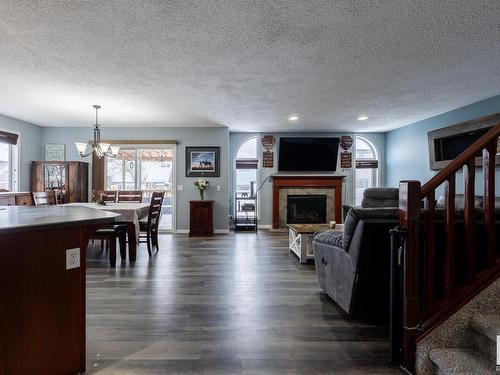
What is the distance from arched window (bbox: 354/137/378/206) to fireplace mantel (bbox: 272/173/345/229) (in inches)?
25.9

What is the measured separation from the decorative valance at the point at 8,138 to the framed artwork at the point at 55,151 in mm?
746

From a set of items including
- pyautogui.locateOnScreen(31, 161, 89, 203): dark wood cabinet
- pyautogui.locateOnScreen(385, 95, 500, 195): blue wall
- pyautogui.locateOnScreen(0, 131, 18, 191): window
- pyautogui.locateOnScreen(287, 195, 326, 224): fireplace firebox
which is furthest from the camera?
pyautogui.locateOnScreen(287, 195, 326, 224): fireplace firebox

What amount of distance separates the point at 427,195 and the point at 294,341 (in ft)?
4.51

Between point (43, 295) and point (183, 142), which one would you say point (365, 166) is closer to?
point (183, 142)

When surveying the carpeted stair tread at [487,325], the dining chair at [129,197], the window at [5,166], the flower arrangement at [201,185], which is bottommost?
the carpeted stair tread at [487,325]

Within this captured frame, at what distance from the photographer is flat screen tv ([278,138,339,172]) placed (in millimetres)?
7090

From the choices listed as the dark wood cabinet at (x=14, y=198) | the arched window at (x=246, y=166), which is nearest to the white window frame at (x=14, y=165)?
the dark wood cabinet at (x=14, y=198)

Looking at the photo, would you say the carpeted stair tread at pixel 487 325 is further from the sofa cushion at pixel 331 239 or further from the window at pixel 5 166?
the window at pixel 5 166

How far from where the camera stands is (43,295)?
146 centimetres

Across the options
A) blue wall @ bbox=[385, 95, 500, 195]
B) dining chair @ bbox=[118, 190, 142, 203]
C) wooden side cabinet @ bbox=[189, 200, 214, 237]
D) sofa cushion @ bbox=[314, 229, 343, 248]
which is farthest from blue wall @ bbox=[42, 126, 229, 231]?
blue wall @ bbox=[385, 95, 500, 195]

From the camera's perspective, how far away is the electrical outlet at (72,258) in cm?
155

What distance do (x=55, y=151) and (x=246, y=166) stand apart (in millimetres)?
4682

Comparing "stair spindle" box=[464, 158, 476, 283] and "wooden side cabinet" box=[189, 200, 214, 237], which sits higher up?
"stair spindle" box=[464, 158, 476, 283]

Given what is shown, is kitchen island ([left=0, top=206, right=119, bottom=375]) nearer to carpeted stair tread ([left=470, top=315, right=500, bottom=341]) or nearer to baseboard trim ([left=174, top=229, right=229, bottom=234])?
carpeted stair tread ([left=470, top=315, right=500, bottom=341])
